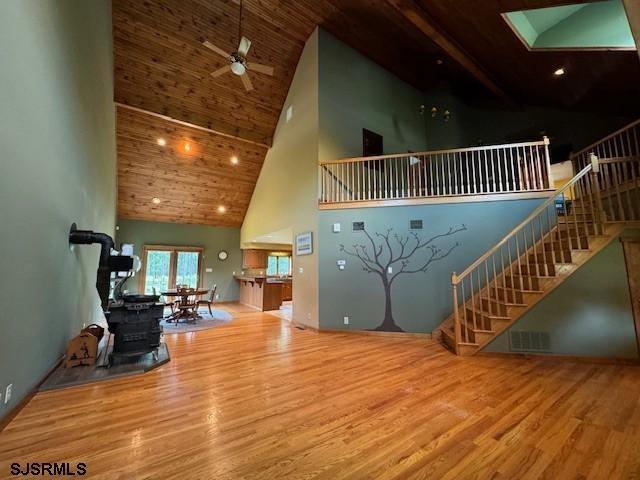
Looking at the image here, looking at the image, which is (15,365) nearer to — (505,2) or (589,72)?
(505,2)

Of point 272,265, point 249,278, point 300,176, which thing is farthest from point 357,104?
point 272,265

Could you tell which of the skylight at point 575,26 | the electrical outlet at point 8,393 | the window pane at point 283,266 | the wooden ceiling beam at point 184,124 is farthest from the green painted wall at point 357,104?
the window pane at point 283,266

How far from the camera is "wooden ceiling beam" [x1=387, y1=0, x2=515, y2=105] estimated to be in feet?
16.5

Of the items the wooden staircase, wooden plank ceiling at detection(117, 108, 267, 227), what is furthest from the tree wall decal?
wooden plank ceiling at detection(117, 108, 267, 227)

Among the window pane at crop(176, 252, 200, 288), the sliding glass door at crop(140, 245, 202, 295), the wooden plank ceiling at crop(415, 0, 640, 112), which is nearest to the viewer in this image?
the wooden plank ceiling at crop(415, 0, 640, 112)

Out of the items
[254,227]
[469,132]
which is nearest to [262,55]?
[254,227]

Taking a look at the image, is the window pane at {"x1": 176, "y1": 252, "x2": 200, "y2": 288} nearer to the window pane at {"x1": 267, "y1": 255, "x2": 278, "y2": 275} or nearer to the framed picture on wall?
the window pane at {"x1": 267, "y1": 255, "x2": 278, "y2": 275}

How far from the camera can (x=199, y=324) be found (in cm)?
623

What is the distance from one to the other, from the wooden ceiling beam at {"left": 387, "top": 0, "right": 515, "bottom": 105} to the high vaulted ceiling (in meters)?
0.02

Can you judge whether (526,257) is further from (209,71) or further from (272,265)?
(272,265)

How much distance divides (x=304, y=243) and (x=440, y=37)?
Answer: 5.15 metres

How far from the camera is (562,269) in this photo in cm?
396

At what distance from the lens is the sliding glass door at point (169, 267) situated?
9508 millimetres

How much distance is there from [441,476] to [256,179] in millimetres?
8926
